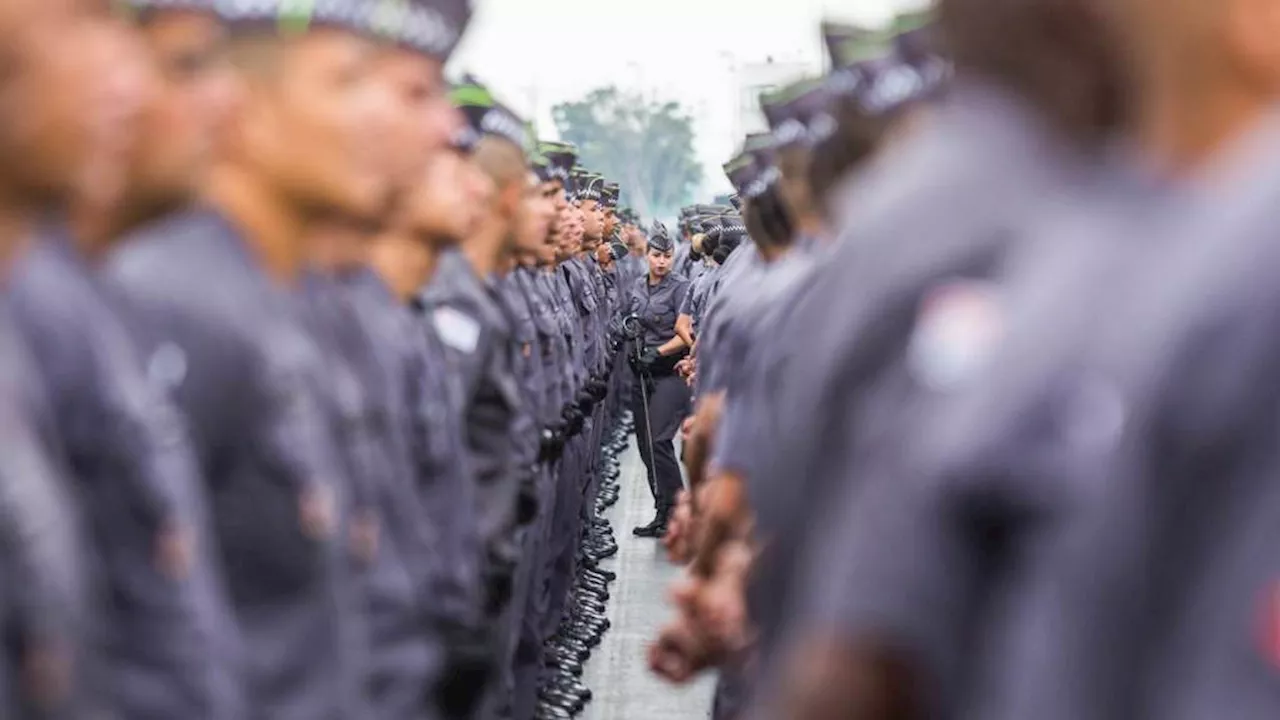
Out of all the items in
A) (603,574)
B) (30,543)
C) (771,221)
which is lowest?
(603,574)

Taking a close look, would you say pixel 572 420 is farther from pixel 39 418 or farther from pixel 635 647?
pixel 39 418

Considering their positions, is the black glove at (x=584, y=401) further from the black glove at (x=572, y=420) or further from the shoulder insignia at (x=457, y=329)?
the shoulder insignia at (x=457, y=329)

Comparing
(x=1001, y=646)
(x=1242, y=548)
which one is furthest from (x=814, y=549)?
(x=1242, y=548)

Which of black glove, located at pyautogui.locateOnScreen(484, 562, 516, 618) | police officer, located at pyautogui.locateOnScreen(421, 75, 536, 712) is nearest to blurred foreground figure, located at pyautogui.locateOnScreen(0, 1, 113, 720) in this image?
police officer, located at pyautogui.locateOnScreen(421, 75, 536, 712)

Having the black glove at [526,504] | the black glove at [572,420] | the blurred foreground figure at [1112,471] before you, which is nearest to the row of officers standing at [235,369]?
the black glove at [526,504]

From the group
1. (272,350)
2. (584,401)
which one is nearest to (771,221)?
(272,350)

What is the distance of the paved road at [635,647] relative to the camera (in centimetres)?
951

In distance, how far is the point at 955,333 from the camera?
2275 millimetres

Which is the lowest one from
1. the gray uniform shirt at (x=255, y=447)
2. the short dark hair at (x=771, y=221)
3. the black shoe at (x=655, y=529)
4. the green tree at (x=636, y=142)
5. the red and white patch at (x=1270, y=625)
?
the green tree at (x=636, y=142)

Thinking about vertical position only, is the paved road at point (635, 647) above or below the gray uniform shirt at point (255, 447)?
below

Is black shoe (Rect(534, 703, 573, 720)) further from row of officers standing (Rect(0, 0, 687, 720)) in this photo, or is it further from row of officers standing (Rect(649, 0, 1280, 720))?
row of officers standing (Rect(649, 0, 1280, 720))

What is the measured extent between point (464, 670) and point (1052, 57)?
313 cm

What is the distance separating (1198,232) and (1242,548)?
1.17 feet

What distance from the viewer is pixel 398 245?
18.0ft
